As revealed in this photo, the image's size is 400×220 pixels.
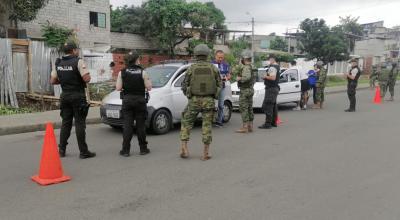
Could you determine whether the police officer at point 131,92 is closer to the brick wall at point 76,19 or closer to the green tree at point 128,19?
the brick wall at point 76,19

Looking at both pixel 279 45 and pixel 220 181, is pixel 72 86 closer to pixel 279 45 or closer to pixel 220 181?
pixel 220 181

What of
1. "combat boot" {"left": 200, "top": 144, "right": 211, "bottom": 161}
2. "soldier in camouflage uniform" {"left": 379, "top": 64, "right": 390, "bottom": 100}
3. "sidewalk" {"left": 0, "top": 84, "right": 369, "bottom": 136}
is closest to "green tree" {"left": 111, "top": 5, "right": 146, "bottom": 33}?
"soldier in camouflage uniform" {"left": 379, "top": 64, "right": 390, "bottom": 100}

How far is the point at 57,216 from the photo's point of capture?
165 inches

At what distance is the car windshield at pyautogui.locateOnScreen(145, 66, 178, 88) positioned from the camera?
9.27 m

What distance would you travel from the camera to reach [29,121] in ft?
32.1

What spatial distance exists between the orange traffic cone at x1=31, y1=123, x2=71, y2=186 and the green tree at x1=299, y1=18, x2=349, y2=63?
29828 millimetres

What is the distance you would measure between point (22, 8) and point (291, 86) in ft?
47.9

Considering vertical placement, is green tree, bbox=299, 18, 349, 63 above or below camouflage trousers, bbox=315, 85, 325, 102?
above

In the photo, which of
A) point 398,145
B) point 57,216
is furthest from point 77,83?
point 398,145

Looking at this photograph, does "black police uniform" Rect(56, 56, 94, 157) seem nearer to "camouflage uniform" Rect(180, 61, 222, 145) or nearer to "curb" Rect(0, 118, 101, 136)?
"camouflage uniform" Rect(180, 61, 222, 145)

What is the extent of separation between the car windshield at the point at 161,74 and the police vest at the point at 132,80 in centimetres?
233

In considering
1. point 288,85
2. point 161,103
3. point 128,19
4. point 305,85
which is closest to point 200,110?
point 161,103

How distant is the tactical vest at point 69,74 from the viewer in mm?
6352

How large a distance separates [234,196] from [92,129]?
18.2 ft
